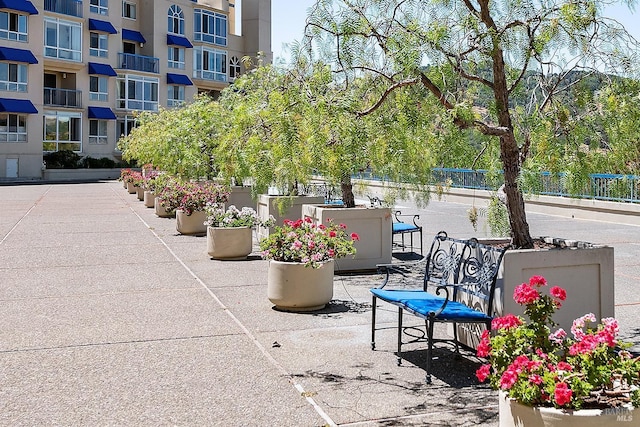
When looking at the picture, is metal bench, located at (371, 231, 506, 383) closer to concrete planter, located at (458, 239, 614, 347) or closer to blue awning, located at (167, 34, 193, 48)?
concrete planter, located at (458, 239, 614, 347)

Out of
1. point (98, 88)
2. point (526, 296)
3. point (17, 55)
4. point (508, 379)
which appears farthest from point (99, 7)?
point (508, 379)

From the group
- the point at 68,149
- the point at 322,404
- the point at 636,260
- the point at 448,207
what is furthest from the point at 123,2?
the point at 322,404

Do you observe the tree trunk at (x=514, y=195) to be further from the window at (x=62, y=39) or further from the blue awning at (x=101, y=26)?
the blue awning at (x=101, y=26)

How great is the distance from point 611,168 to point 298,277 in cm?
339

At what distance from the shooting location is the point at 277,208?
13711 millimetres

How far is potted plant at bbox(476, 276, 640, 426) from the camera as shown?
11.3 feet

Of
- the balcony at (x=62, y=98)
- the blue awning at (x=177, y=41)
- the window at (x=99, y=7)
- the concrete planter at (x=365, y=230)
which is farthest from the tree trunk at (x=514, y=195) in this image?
the blue awning at (x=177, y=41)

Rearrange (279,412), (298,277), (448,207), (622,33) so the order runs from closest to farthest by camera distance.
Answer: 1. (279,412)
2. (622,33)
3. (298,277)
4. (448,207)

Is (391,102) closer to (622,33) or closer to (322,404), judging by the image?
(622,33)

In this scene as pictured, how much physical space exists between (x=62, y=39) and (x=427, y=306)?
5293 centimetres

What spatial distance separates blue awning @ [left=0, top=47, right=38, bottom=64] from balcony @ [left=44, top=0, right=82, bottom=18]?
4745 mm

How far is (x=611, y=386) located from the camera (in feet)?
11.9

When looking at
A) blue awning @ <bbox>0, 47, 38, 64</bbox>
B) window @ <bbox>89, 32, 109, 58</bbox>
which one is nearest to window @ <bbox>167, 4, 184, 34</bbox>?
window @ <bbox>89, 32, 109, 58</bbox>

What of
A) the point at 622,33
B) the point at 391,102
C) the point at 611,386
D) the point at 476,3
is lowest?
the point at 611,386
